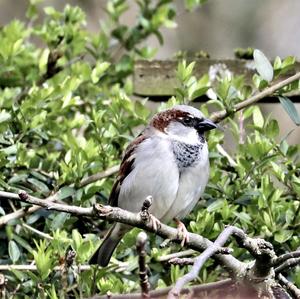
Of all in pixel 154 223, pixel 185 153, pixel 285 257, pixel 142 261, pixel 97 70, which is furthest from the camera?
pixel 97 70

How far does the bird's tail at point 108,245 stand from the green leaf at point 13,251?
8.6 inches

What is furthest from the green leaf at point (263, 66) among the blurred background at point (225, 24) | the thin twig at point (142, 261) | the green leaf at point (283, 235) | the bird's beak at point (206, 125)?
the blurred background at point (225, 24)

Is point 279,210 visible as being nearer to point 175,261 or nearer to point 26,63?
point 175,261

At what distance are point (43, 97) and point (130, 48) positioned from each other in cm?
110

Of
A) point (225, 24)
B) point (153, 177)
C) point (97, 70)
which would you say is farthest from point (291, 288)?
point (225, 24)

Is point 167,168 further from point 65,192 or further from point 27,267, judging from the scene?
point 27,267

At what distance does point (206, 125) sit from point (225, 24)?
4.10 metres

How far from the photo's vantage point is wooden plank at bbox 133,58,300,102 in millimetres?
3617

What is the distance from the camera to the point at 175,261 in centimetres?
211

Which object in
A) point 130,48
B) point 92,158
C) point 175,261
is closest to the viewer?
point 175,261

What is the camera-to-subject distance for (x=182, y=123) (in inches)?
123

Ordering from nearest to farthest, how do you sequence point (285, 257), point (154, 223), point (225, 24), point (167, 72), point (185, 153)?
1. point (285, 257)
2. point (154, 223)
3. point (185, 153)
4. point (167, 72)
5. point (225, 24)

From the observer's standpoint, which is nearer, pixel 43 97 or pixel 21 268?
pixel 21 268

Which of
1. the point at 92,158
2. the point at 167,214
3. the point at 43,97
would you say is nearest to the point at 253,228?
the point at 167,214
